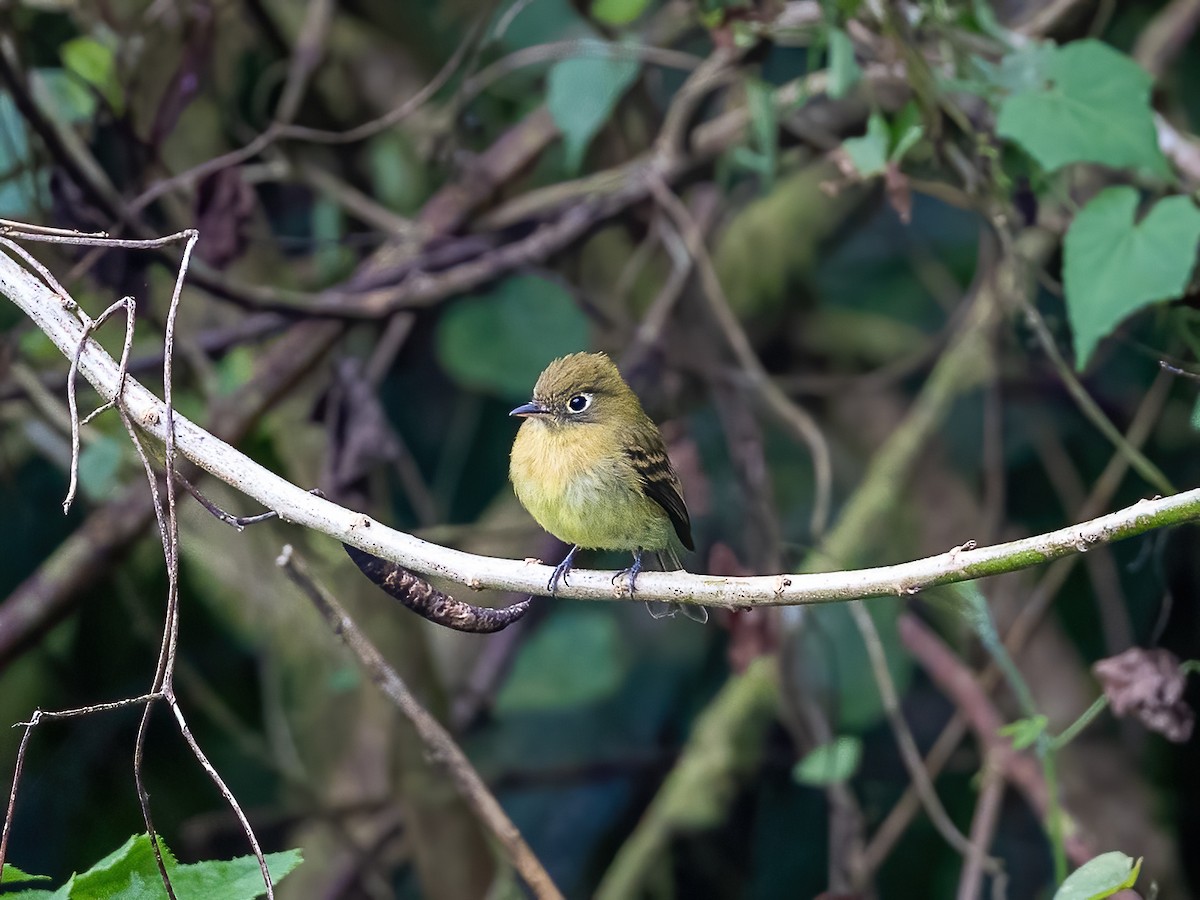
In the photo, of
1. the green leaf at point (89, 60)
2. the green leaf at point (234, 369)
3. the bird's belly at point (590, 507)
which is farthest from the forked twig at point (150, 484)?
the green leaf at point (234, 369)

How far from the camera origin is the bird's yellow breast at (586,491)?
2764 millimetres

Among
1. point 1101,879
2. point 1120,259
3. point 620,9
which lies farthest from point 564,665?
point 1101,879

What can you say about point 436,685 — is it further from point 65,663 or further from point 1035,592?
point 1035,592

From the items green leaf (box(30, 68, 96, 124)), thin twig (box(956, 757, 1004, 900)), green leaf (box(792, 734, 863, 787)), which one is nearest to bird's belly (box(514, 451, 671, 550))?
green leaf (box(792, 734, 863, 787))

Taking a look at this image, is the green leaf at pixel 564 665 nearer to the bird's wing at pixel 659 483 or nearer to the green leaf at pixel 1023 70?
the bird's wing at pixel 659 483

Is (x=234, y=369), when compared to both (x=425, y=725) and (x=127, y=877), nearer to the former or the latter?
(x=425, y=725)

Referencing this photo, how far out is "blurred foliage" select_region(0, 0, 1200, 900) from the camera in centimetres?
349

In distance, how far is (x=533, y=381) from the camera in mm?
4301

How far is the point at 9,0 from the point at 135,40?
67 cm

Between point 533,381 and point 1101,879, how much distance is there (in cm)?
274

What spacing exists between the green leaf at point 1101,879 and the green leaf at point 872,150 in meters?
1.64

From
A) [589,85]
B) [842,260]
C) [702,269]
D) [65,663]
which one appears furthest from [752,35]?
[65,663]

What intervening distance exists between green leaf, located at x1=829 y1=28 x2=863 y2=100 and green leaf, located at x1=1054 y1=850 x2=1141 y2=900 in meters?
1.84

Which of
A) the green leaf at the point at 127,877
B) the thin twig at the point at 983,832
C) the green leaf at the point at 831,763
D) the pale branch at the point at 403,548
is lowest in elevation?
the thin twig at the point at 983,832
